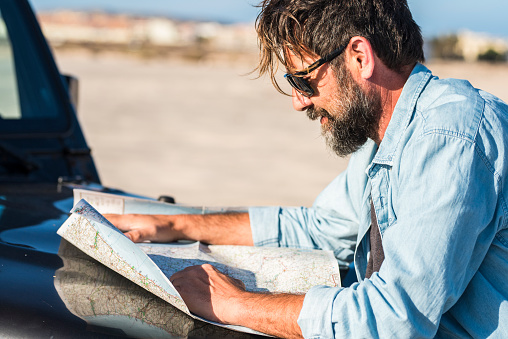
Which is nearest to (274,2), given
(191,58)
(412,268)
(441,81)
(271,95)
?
(441,81)

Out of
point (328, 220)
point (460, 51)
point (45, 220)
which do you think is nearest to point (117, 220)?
point (45, 220)

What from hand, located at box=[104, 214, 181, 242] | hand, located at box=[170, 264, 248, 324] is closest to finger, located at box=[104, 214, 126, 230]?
hand, located at box=[104, 214, 181, 242]

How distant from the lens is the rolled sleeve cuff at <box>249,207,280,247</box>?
6.92 ft

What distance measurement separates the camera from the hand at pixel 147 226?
1.97 meters

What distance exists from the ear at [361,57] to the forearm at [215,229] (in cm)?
71

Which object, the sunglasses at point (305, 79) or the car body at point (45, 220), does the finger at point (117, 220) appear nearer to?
the car body at point (45, 220)

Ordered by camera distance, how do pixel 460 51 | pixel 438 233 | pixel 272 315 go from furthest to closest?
pixel 460 51
pixel 272 315
pixel 438 233

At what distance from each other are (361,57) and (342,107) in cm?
15

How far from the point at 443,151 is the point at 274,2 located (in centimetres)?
70

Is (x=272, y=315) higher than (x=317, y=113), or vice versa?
(x=317, y=113)

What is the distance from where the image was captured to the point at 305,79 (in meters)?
1.75

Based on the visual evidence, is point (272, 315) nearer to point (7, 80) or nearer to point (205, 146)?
point (7, 80)

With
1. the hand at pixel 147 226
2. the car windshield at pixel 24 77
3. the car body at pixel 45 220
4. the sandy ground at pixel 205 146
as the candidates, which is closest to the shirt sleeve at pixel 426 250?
the car body at pixel 45 220

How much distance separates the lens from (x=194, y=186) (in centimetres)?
791
